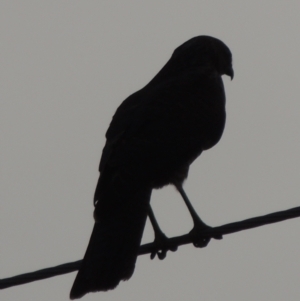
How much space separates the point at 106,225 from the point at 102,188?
1.24 feet

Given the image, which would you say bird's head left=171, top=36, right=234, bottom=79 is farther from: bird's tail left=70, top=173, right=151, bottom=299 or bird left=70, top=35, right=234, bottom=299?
bird's tail left=70, top=173, right=151, bottom=299

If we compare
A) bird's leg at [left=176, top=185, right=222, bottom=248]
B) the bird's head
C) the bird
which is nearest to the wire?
the bird

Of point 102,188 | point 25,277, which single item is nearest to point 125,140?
point 102,188

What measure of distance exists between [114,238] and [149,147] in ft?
3.33

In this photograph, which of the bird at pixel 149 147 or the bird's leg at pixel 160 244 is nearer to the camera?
the bird at pixel 149 147

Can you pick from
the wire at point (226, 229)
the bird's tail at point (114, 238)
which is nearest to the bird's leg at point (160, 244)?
the bird's tail at point (114, 238)

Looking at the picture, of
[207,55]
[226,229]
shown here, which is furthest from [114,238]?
[207,55]

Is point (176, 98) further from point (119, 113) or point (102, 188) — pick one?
point (102, 188)

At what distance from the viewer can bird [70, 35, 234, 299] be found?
527cm

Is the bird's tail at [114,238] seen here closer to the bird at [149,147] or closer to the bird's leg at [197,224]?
the bird at [149,147]

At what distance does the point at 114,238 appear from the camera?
538cm

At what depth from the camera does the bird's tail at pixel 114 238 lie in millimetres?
5105

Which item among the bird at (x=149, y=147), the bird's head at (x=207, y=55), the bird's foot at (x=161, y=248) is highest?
the bird's head at (x=207, y=55)

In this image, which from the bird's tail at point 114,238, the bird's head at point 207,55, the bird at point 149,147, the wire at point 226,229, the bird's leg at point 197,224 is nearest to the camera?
the wire at point 226,229
